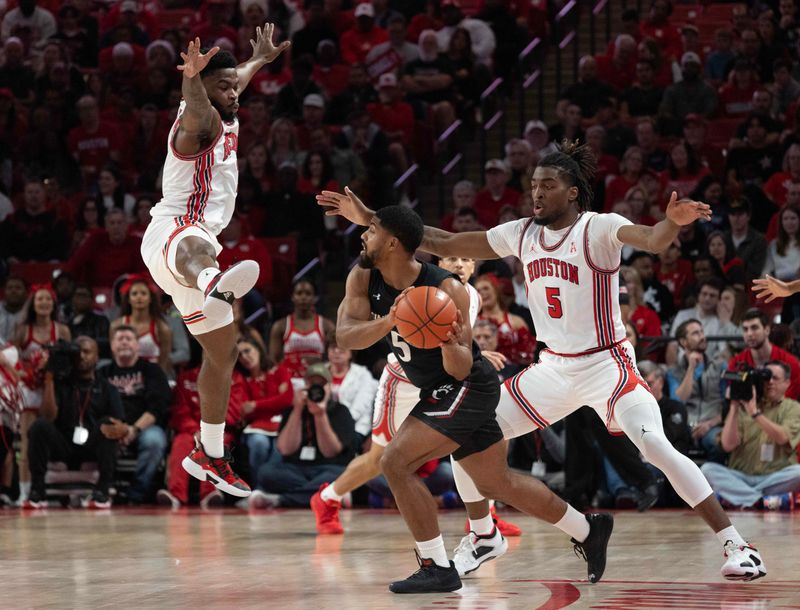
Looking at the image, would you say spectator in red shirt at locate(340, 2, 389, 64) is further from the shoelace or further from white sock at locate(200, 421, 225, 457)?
the shoelace

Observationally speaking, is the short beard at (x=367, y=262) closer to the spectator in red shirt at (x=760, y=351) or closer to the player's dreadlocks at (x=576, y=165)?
the player's dreadlocks at (x=576, y=165)

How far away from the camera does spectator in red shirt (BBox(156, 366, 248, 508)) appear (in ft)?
38.9

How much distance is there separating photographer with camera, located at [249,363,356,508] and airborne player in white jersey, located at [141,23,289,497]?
3.67 metres

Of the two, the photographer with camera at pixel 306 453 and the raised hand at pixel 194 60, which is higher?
the raised hand at pixel 194 60

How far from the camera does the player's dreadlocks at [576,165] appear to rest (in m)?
7.34

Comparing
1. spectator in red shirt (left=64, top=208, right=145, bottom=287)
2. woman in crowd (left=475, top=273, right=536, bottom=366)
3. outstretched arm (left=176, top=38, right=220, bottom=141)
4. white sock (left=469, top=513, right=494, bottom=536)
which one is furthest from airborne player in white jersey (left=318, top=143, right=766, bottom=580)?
spectator in red shirt (left=64, top=208, right=145, bottom=287)

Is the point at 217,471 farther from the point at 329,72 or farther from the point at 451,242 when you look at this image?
the point at 329,72

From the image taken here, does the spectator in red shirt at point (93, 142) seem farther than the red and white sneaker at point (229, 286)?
Yes

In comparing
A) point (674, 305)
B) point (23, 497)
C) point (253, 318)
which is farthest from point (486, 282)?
point (23, 497)

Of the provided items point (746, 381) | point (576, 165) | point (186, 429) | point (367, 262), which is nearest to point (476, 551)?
point (367, 262)

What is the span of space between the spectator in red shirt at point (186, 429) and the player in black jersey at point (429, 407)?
5.31 meters

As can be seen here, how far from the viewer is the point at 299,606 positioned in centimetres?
616

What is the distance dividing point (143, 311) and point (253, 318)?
136 centimetres

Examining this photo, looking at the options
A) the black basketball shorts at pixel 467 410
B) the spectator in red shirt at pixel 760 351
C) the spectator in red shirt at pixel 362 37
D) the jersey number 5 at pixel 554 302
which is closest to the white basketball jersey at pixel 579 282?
the jersey number 5 at pixel 554 302
